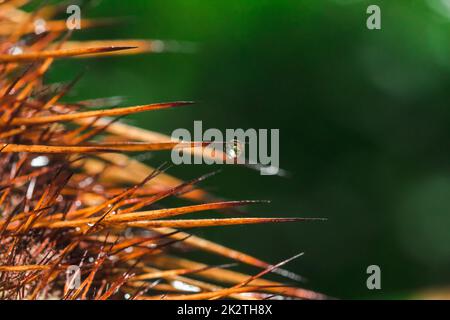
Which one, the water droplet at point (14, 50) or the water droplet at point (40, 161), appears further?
the water droplet at point (14, 50)

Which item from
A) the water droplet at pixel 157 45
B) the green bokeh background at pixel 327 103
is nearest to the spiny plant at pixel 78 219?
the water droplet at pixel 157 45

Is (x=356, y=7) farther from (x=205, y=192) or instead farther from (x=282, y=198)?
(x=205, y=192)

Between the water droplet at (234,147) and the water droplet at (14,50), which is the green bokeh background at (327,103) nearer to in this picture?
the water droplet at (14,50)

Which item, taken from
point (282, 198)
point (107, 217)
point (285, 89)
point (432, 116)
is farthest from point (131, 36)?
point (107, 217)

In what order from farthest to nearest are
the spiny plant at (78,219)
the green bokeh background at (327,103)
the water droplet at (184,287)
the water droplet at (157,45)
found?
the green bokeh background at (327,103), the water droplet at (157,45), the water droplet at (184,287), the spiny plant at (78,219)

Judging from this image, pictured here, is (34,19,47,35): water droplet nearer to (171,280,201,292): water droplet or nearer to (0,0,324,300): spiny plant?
(0,0,324,300): spiny plant

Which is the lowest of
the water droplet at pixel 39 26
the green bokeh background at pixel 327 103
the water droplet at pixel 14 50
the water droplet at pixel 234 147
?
the water droplet at pixel 234 147

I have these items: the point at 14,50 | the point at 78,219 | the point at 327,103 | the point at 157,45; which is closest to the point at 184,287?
the point at 78,219

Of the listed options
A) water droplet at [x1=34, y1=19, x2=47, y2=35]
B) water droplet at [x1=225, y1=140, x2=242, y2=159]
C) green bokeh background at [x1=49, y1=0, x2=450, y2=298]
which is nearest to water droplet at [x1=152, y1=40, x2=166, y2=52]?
water droplet at [x1=34, y1=19, x2=47, y2=35]
